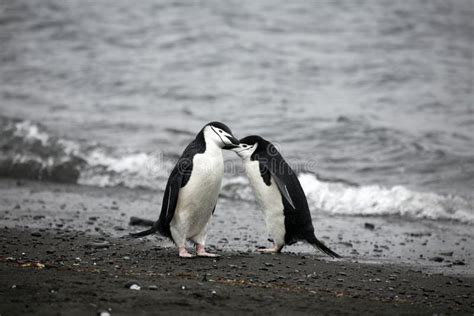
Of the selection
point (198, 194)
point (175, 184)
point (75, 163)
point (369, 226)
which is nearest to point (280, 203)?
point (198, 194)

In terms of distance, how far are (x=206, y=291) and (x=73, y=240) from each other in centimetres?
221

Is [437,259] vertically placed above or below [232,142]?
below

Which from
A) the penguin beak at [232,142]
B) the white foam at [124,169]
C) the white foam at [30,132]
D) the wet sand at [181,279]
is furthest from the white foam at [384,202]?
the white foam at [30,132]

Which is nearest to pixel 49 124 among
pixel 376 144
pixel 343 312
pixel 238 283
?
pixel 376 144

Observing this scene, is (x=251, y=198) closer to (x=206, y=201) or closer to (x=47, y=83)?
(x=206, y=201)

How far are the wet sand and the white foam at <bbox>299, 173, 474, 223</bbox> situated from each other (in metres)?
2.01

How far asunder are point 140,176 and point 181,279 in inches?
217

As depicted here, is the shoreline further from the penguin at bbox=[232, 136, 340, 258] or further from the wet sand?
the penguin at bbox=[232, 136, 340, 258]

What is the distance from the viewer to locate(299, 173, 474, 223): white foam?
8.93 m

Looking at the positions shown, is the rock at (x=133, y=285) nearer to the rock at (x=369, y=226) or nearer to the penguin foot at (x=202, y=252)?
the penguin foot at (x=202, y=252)

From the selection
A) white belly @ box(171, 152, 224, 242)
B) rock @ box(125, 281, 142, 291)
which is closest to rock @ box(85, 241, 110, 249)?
white belly @ box(171, 152, 224, 242)

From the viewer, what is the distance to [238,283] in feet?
16.8

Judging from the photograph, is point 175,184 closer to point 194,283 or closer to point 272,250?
point 272,250

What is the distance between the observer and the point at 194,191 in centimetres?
613
